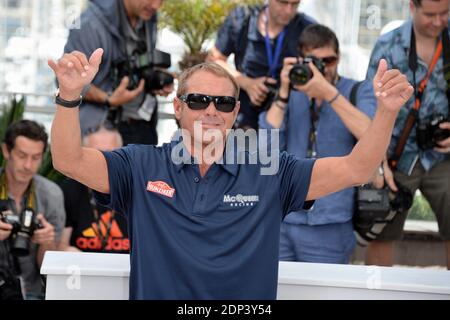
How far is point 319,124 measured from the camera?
158 inches

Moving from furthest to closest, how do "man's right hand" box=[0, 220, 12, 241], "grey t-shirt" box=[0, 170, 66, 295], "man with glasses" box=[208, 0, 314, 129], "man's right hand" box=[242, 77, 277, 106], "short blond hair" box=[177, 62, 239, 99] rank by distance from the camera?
"man with glasses" box=[208, 0, 314, 129] → "man's right hand" box=[242, 77, 277, 106] → "grey t-shirt" box=[0, 170, 66, 295] → "man's right hand" box=[0, 220, 12, 241] → "short blond hair" box=[177, 62, 239, 99]

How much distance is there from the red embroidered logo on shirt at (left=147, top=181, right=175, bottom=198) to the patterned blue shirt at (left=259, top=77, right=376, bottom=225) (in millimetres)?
1437

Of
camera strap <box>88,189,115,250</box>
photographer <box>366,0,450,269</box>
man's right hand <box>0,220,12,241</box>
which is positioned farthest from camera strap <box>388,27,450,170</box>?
man's right hand <box>0,220,12,241</box>

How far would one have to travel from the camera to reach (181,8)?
7082mm

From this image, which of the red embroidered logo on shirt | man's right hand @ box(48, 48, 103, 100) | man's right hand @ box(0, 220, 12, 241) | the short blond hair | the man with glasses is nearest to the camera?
man's right hand @ box(48, 48, 103, 100)

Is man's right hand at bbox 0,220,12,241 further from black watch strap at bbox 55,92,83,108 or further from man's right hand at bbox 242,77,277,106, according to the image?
black watch strap at bbox 55,92,83,108

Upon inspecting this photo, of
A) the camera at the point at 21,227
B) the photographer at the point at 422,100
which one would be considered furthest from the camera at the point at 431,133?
the camera at the point at 21,227

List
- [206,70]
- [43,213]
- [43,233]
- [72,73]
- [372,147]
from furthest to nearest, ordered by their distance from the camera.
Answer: [43,213], [43,233], [206,70], [372,147], [72,73]

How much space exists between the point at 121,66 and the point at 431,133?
168 centimetres

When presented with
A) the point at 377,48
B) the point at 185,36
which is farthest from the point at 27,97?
the point at 377,48

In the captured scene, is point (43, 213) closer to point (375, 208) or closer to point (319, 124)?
point (319, 124)

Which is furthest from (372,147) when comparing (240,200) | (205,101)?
(205,101)

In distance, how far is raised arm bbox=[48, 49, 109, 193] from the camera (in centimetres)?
231

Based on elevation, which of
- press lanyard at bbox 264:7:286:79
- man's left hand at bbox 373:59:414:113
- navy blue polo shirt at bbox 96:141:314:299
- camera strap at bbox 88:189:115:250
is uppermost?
press lanyard at bbox 264:7:286:79
